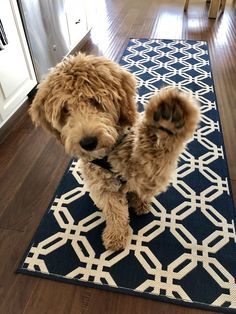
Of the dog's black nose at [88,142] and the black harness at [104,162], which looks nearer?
the dog's black nose at [88,142]

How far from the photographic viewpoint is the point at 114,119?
2.98 ft

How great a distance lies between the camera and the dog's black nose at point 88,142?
835mm

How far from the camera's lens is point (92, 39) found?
3180 mm

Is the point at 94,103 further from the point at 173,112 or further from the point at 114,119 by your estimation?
the point at 173,112

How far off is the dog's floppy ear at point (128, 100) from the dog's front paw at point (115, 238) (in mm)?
536

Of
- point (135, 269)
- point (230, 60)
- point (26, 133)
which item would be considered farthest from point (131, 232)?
point (230, 60)

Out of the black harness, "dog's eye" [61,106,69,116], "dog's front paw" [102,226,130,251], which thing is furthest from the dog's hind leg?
"dog's eye" [61,106,69,116]

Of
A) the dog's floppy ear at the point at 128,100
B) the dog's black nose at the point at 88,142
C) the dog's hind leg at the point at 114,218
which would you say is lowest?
the dog's hind leg at the point at 114,218

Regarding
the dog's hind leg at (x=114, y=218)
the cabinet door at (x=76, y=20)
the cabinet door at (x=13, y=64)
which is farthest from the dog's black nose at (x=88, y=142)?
the cabinet door at (x=76, y=20)

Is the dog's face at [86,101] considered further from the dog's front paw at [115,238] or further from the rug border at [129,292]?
the rug border at [129,292]

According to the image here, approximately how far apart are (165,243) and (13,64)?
1599mm

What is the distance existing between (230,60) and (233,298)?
2.32 meters

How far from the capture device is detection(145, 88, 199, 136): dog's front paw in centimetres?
71

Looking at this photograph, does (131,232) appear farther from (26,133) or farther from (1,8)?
(1,8)
